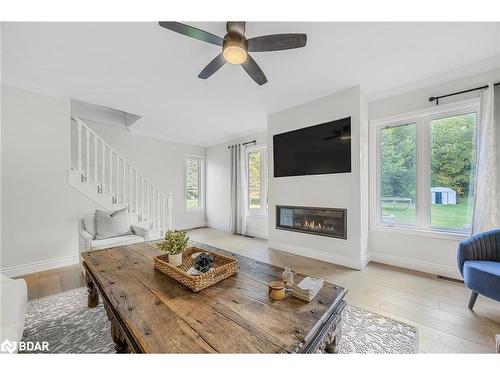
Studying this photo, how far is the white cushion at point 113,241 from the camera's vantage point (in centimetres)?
254

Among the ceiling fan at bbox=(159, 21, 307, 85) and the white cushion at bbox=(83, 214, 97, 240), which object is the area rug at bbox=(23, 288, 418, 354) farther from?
the ceiling fan at bbox=(159, 21, 307, 85)

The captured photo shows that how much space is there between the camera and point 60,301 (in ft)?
6.48

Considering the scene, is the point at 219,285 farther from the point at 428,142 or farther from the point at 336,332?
the point at 428,142

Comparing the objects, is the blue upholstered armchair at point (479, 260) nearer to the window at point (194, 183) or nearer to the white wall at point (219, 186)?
the white wall at point (219, 186)

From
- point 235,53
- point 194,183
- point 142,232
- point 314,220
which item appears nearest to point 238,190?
point 194,183

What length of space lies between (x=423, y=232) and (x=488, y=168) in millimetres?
978

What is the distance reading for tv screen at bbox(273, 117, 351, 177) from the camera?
2.88 meters

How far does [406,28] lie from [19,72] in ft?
13.4

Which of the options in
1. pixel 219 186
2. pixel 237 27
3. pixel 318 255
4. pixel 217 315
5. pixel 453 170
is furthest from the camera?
pixel 219 186

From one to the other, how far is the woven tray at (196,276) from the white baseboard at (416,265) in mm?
2546

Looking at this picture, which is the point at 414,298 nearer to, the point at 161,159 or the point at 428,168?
the point at 428,168

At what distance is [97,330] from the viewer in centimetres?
158

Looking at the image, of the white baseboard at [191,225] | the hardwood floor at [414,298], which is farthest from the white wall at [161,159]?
the hardwood floor at [414,298]
